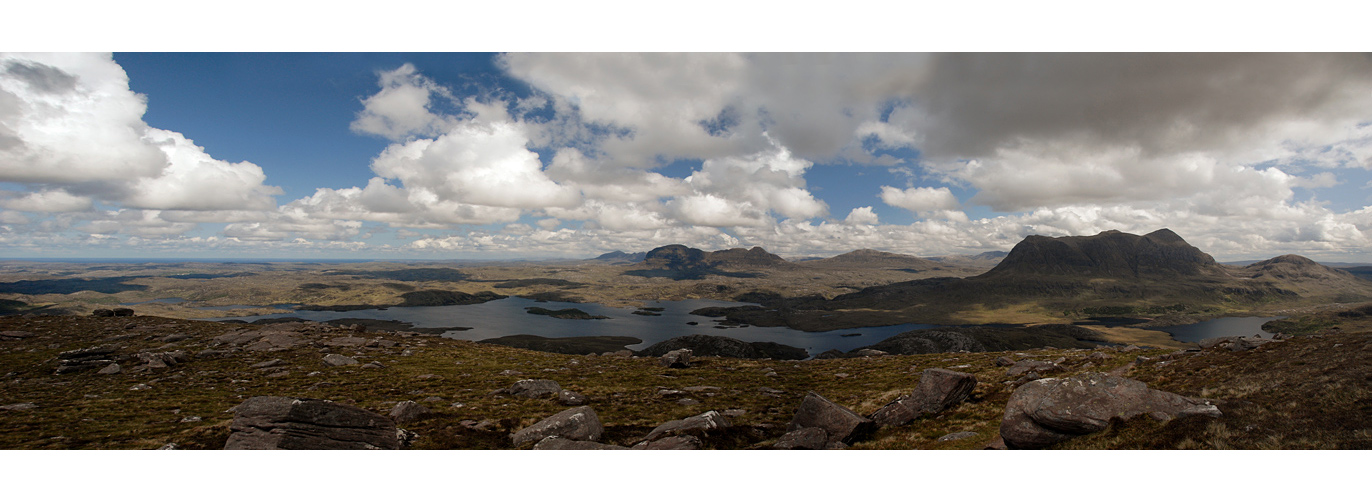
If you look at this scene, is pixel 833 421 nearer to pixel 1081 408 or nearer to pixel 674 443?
pixel 674 443

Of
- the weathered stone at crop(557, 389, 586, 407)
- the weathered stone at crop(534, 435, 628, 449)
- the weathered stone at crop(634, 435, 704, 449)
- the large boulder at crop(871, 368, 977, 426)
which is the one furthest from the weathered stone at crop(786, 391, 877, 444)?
the weathered stone at crop(557, 389, 586, 407)

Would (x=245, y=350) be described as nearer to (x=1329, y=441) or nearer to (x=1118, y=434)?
(x=1118, y=434)

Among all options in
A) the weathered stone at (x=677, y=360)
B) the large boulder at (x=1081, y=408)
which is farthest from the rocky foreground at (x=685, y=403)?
the weathered stone at (x=677, y=360)

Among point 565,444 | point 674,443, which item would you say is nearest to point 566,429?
point 565,444

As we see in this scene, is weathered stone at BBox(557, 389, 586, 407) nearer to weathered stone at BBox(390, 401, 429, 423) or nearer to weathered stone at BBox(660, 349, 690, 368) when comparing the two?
weathered stone at BBox(390, 401, 429, 423)

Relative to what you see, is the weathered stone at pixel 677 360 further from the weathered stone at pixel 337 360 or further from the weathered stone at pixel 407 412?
the weathered stone at pixel 337 360
